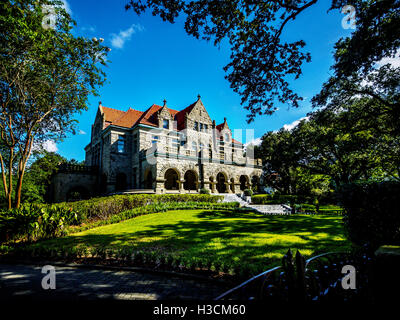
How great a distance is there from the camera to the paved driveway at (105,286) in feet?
12.6

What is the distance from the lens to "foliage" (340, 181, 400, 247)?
193 inches

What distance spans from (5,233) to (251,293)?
1058 cm

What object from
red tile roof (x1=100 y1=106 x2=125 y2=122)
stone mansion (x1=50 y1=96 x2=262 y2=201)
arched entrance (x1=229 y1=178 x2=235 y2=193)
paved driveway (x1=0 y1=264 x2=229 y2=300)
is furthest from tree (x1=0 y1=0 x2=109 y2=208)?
arched entrance (x1=229 y1=178 x2=235 y2=193)

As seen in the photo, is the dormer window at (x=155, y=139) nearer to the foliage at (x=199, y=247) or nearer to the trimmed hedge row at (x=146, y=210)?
the trimmed hedge row at (x=146, y=210)

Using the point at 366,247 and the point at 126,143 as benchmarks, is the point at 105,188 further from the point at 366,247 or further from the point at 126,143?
the point at 366,247

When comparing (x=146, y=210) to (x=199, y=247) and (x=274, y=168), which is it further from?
(x=274, y=168)

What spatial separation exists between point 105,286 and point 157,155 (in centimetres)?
1774

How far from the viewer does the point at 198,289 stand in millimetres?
4137

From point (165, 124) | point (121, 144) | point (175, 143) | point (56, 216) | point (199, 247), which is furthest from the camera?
point (175, 143)

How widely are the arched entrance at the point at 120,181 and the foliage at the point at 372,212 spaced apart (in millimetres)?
24216

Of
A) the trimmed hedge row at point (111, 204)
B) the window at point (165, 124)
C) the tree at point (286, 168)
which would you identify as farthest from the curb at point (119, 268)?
the tree at point (286, 168)

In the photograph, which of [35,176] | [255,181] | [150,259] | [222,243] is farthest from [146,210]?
[255,181]

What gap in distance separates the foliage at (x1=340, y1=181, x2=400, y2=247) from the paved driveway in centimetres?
451

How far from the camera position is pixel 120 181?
2522 centimetres
